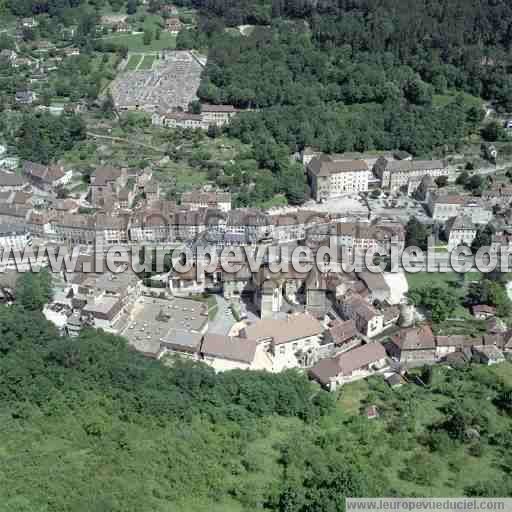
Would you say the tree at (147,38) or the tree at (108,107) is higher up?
the tree at (147,38)

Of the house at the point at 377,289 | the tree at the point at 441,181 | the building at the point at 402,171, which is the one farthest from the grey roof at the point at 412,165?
the house at the point at 377,289

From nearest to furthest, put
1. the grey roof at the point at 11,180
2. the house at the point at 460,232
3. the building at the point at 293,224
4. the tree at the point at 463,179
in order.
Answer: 1. the house at the point at 460,232
2. the building at the point at 293,224
3. the grey roof at the point at 11,180
4. the tree at the point at 463,179

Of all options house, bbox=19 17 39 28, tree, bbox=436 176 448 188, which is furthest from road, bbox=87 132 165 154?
house, bbox=19 17 39 28

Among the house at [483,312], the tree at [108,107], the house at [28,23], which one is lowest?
the tree at [108,107]

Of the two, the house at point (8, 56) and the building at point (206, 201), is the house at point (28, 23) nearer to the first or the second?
the house at point (8, 56)

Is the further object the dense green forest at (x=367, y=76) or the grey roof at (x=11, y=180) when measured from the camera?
the dense green forest at (x=367, y=76)

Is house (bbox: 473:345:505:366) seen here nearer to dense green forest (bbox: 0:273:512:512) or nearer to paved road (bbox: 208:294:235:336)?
dense green forest (bbox: 0:273:512:512)
